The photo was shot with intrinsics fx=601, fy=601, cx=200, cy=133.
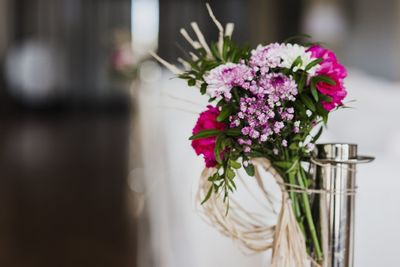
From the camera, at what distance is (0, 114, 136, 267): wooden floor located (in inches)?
95.9

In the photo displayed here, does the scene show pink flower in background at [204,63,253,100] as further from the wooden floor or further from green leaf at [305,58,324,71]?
the wooden floor

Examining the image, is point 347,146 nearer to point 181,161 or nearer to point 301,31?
point 181,161

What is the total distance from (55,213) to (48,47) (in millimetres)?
7831

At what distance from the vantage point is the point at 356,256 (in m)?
0.81

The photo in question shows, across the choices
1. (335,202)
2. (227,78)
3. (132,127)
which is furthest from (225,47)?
(132,127)

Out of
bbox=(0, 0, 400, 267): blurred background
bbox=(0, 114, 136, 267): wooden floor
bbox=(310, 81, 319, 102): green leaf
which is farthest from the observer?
bbox=(0, 114, 136, 267): wooden floor

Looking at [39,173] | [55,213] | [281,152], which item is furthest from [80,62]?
[281,152]

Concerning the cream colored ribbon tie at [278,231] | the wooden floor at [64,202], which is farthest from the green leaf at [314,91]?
the wooden floor at [64,202]

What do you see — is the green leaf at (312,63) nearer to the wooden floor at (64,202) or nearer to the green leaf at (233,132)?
the green leaf at (233,132)

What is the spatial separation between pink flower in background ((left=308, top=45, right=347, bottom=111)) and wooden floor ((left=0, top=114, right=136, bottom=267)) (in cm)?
187

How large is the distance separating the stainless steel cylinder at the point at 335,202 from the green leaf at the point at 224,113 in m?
0.10

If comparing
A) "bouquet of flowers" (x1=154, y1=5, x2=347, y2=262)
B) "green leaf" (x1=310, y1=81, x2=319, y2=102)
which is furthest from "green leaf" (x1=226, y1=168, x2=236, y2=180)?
"green leaf" (x1=310, y1=81, x2=319, y2=102)

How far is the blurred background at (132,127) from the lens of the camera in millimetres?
1116

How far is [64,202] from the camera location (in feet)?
11.3
